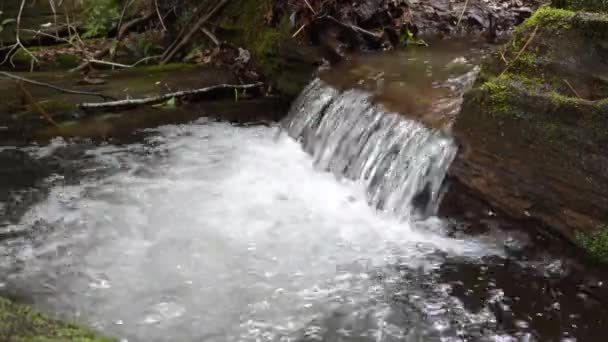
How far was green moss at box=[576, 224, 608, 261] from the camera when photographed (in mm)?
3576

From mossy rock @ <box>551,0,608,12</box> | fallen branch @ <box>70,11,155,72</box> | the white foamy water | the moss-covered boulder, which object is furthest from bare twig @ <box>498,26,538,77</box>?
fallen branch @ <box>70,11,155,72</box>

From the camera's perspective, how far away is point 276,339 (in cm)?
318

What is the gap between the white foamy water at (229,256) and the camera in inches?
131

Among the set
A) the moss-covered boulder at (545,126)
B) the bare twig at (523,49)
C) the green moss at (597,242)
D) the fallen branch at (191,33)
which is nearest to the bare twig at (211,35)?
the fallen branch at (191,33)

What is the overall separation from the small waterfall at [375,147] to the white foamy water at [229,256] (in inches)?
6.6

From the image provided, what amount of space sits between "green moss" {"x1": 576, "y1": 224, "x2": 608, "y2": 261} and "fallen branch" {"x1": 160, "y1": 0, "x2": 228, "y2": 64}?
608cm

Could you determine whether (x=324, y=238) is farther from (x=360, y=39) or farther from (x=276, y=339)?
(x=360, y=39)

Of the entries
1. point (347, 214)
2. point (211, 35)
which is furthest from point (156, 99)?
point (347, 214)

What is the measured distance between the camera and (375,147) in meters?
5.49

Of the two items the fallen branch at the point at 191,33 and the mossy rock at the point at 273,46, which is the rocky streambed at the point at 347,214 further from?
the fallen branch at the point at 191,33

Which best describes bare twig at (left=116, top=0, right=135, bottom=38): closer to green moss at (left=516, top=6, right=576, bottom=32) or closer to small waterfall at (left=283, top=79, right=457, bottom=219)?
small waterfall at (left=283, top=79, right=457, bottom=219)

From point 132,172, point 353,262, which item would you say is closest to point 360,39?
point 132,172

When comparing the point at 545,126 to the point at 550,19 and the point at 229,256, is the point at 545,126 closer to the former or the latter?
the point at 550,19

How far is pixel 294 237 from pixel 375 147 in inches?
56.6
